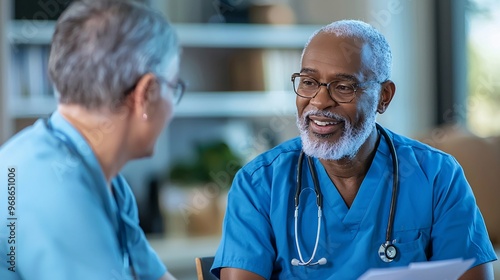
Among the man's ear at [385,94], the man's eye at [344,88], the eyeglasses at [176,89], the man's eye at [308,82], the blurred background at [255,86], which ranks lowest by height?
the blurred background at [255,86]

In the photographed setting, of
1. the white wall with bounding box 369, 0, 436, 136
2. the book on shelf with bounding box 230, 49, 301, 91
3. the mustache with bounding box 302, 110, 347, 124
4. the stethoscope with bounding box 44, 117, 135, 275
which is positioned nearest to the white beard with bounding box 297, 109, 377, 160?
the mustache with bounding box 302, 110, 347, 124

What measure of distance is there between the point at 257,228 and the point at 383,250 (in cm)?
27

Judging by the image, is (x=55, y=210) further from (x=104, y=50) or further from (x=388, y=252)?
(x=388, y=252)

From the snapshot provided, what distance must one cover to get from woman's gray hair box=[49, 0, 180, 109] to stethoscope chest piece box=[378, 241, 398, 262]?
68 cm

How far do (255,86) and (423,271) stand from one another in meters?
2.93

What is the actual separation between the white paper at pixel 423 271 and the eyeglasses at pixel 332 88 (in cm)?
44

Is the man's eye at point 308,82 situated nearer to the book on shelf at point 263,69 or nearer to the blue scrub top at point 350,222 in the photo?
the blue scrub top at point 350,222

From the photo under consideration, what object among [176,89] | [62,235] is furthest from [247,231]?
[62,235]

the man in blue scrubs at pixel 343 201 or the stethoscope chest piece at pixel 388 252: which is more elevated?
the man in blue scrubs at pixel 343 201

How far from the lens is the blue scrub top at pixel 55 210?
107 centimetres

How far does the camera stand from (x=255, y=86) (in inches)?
165

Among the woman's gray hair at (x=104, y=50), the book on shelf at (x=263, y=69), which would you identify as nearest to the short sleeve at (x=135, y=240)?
the woman's gray hair at (x=104, y=50)

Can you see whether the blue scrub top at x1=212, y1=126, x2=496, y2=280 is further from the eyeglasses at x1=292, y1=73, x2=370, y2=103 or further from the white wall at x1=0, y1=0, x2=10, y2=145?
the white wall at x1=0, y1=0, x2=10, y2=145

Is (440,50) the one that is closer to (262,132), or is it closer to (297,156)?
(262,132)
